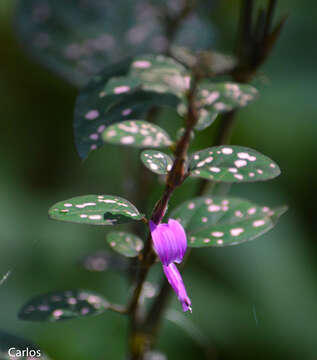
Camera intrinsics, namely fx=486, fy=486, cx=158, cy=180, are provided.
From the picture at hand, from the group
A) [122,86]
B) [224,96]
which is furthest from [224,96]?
[122,86]

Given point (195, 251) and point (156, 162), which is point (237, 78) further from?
point (195, 251)

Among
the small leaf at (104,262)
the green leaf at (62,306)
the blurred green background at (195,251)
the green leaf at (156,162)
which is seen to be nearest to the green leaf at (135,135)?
the green leaf at (156,162)

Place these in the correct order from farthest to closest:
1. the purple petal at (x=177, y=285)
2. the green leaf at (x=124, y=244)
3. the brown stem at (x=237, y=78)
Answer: the brown stem at (x=237, y=78), the green leaf at (x=124, y=244), the purple petal at (x=177, y=285)

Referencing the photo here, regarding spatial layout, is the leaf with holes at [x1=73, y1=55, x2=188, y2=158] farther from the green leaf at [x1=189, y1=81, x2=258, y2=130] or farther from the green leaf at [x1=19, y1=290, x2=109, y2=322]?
the green leaf at [x1=19, y1=290, x2=109, y2=322]

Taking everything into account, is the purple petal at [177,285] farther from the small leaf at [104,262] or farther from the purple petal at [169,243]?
the small leaf at [104,262]

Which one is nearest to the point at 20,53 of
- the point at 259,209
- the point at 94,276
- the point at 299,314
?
the point at 94,276

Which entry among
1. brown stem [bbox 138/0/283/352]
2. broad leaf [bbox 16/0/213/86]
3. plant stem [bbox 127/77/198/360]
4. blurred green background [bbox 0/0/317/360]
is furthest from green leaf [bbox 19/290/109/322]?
blurred green background [bbox 0/0/317/360]
